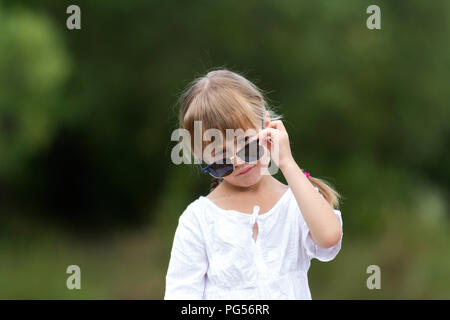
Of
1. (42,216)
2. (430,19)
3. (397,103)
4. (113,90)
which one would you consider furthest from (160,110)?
(430,19)

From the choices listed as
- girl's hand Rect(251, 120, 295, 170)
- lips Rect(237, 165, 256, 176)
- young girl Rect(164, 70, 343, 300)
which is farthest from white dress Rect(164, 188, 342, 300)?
girl's hand Rect(251, 120, 295, 170)

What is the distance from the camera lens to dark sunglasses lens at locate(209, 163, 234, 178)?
1.81 m

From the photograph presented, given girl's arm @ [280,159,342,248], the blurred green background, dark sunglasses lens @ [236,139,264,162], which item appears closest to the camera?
girl's arm @ [280,159,342,248]

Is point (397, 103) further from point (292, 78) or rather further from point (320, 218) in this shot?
point (320, 218)

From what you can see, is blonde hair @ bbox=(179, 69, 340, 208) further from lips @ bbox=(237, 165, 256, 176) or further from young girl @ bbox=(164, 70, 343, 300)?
lips @ bbox=(237, 165, 256, 176)

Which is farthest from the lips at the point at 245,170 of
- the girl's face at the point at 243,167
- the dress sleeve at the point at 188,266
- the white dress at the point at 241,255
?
the dress sleeve at the point at 188,266

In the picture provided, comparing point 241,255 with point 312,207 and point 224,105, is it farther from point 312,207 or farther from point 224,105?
point 224,105

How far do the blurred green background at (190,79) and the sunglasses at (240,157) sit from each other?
5.16 metres

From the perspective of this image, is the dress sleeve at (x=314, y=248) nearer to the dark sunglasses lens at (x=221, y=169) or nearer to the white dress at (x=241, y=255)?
the white dress at (x=241, y=255)

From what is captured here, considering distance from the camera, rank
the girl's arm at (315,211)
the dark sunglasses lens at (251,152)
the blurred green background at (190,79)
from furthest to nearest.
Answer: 1. the blurred green background at (190,79)
2. the dark sunglasses lens at (251,152)
3. the girl's arm at (315,211)

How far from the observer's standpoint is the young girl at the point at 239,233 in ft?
6.03
